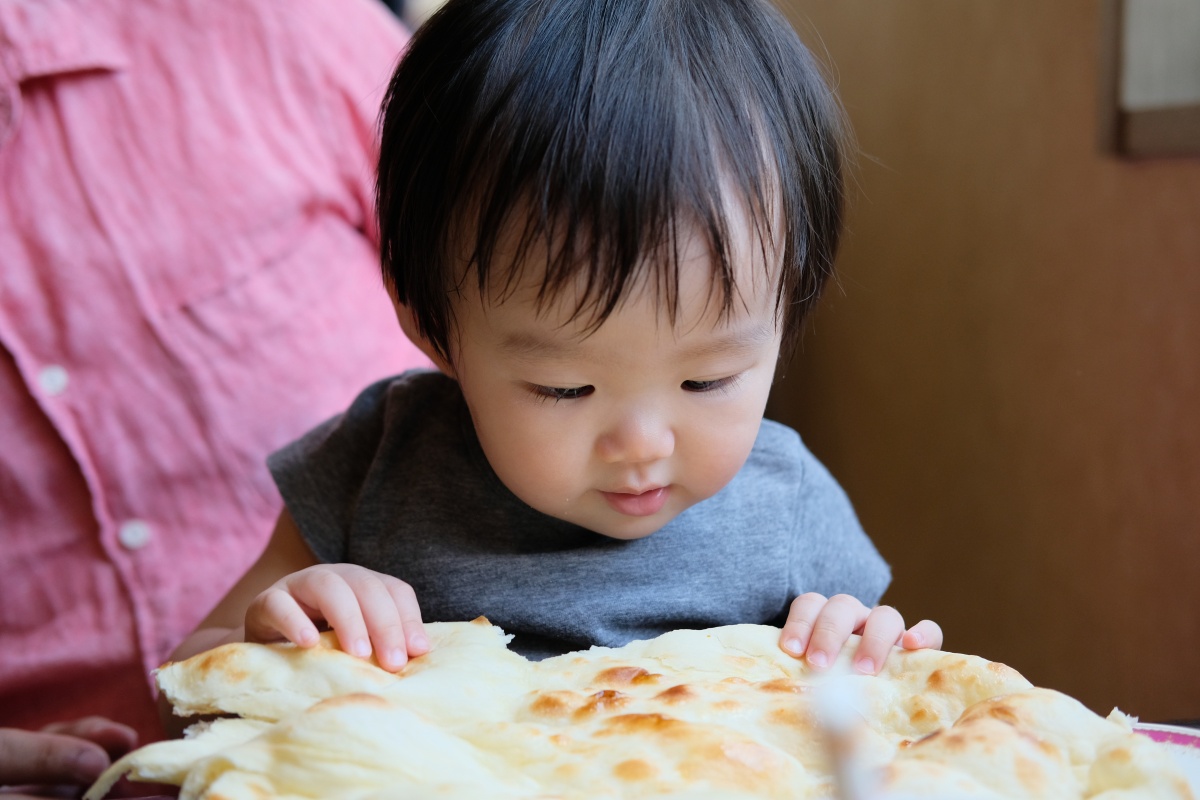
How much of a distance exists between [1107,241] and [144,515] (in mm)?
1087

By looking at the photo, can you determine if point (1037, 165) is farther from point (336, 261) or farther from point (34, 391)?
point (34, 391)

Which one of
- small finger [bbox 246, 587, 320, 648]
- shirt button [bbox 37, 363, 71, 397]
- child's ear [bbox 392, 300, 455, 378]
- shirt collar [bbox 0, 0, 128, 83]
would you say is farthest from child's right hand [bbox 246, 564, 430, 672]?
shirt collar [bbox 0, 0, 128, 83]

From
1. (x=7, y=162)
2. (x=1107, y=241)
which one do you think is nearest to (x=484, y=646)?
(x=7, y=162)

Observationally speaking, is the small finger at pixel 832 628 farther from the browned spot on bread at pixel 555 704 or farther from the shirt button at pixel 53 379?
the shirt button at pixel 53 379

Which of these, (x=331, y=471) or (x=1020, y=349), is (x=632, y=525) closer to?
(x=331, y=471)

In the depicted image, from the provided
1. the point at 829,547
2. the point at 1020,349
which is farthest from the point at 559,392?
the point at 1020,349

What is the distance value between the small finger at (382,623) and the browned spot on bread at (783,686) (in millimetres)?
225

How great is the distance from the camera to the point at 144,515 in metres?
1.09

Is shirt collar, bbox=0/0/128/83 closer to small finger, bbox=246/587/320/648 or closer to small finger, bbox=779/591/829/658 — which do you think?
small finger, bbox=246/587/320/648

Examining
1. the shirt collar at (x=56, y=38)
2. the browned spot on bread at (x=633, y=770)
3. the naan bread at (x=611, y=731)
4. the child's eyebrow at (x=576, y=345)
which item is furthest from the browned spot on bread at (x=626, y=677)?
the shirt collar at (x=56, y=38)

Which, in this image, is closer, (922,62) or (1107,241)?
(1107,241)

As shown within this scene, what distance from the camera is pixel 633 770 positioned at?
0.54 meters

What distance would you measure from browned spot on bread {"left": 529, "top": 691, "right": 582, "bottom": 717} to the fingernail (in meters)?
0.48

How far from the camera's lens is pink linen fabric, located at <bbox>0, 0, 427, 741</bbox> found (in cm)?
106
